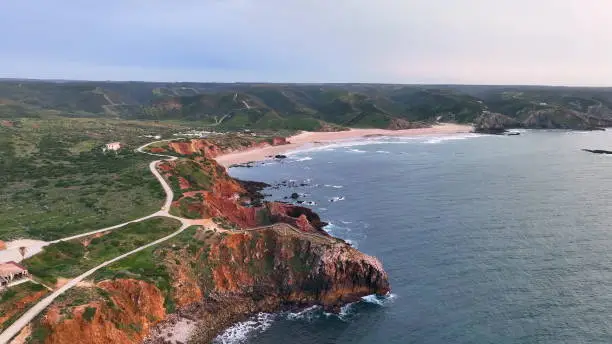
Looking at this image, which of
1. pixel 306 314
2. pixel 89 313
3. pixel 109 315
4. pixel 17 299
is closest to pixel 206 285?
pixel 306 314

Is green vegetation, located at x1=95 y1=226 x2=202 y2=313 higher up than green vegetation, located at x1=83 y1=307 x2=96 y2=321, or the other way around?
green vegetation, located at x1=95 y1=226 x2=202 y2=313

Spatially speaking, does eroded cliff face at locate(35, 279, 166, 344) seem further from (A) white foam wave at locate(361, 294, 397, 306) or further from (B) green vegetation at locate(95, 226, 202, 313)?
(A) white foam wave at locate(361, 294, 397, 306)

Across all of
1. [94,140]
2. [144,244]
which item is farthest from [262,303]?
[94,140]

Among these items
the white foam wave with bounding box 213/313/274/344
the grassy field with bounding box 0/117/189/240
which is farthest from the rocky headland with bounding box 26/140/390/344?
the grassy field with bounding box 0/117/189/240

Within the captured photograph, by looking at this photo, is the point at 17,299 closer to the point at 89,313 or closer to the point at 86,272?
the point at 89,313

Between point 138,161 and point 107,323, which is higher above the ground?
point 138,161

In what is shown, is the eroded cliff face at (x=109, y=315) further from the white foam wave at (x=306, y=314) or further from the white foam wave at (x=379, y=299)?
the white foam wave at (x=379, y=299)

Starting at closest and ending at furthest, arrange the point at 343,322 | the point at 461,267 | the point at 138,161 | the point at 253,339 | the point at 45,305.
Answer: the point at 45,305 < the point at 253,339 < the point at 343,322 < the point at 461,267 < the point at 138,161

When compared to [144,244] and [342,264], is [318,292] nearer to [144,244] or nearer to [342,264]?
[342,264]
